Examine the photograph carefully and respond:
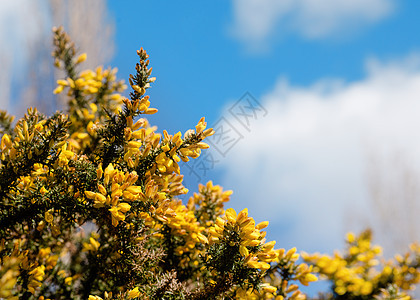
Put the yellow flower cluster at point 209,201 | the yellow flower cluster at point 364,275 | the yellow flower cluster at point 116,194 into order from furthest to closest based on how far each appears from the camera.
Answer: the yellow flower cluster at point 364,275 → the yellow flower cluster at point 209,201 → the yellow flower cluster at point 116,194

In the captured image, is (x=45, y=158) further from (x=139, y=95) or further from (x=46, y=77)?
(x=46, y=77)

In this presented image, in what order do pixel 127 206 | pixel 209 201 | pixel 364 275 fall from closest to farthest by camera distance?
pixel 127 206 → pixel 209 201 → pixel 364 275

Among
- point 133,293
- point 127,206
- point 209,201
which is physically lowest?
point 133,293

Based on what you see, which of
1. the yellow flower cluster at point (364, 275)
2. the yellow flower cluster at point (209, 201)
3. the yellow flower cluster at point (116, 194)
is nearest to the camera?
the yellow flower cluster at point (116, 194)

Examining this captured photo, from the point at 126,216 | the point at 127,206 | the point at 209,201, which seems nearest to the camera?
the point at 127,206

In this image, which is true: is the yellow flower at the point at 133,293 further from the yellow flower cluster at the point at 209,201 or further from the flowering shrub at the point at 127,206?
the yellow flower cluster at the point at 209,201

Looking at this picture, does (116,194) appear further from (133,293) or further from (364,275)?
(364,275)

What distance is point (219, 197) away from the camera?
1567 mm

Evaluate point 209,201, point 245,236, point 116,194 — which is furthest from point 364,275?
point 116,194

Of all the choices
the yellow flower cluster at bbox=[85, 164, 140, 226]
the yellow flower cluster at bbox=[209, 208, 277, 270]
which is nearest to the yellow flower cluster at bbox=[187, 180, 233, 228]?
the yellow flower cluster at bbox=[209, 208, 277, 270]

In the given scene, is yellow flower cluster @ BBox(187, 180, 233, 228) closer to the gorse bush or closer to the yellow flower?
the gorse bush

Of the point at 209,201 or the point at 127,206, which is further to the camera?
the point at 209,201

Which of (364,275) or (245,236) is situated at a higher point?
(364,275)

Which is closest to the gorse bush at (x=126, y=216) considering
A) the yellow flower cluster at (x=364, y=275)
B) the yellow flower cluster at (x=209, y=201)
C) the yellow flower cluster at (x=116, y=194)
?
the yellow flower cluster at (x=116, y=194)
